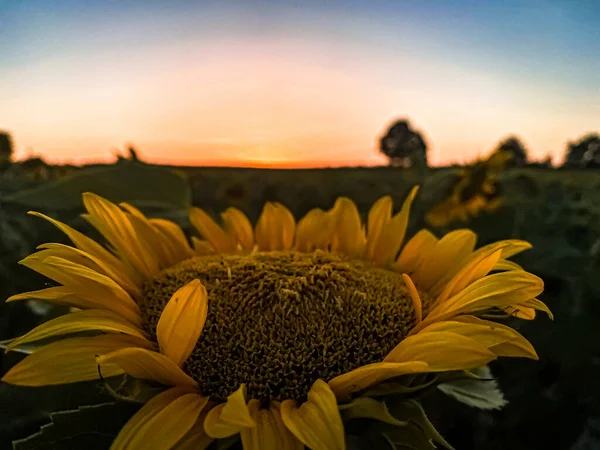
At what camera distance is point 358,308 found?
785 mm

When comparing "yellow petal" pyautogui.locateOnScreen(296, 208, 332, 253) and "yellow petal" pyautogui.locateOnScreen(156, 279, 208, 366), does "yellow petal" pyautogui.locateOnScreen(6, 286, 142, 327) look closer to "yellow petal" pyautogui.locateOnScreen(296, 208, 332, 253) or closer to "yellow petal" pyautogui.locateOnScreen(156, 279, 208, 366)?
"yellow petal" pyautogui.locateOnScreen(156, 279, 208, 366)

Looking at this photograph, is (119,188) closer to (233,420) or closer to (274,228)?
(274,228)

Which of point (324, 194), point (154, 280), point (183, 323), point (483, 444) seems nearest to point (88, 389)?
point (154, 280)

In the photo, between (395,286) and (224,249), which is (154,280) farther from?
(395,286)

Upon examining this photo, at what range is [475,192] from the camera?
9.36 ft

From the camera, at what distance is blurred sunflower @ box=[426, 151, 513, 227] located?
2763mm

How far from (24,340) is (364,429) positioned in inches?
14.5

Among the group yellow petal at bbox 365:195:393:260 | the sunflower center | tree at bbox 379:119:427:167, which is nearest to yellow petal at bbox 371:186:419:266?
yellow petal at bbox 365:195:393:260

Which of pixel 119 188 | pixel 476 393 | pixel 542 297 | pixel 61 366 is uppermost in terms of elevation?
pixel 119 188

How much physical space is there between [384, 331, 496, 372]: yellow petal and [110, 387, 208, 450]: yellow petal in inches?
8.9

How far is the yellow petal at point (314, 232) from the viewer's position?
1112 millimetres

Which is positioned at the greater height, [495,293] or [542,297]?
[495,293]

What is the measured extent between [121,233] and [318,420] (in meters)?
0.47

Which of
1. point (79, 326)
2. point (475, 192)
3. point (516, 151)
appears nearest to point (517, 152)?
point (516, 151)
